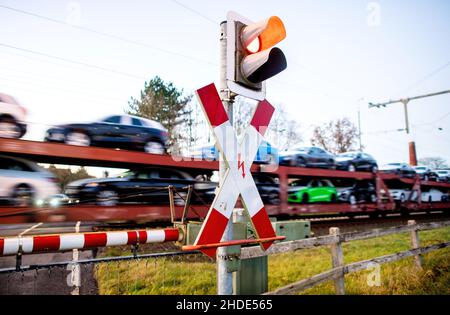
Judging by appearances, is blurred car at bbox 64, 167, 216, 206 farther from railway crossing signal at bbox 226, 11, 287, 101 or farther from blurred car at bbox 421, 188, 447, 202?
blurred car at bbox 421, 188, 447, 202

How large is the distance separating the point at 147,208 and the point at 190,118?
1069 inches

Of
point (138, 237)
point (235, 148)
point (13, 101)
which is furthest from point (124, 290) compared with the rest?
point (235, 148)

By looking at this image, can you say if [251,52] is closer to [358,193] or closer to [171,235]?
[171,235]

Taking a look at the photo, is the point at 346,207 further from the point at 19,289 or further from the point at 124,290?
the point at 19,289

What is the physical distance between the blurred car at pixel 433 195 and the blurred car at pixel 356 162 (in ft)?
21.7

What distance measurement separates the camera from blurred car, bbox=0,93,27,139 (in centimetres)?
592

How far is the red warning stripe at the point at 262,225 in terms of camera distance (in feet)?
6.76

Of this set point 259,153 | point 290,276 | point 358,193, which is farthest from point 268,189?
point 358,193

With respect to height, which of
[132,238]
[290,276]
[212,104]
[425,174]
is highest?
[425,174]

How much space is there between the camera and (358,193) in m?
14.1

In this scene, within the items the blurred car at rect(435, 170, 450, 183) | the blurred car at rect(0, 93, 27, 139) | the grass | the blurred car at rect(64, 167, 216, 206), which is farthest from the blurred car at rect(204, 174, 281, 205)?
the blurred car at rect(435, 170, 450, 183)

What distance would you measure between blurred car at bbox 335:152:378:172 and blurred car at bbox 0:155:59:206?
11539mm

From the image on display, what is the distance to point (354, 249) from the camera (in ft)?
27.9

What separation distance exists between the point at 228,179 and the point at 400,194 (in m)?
17.9
